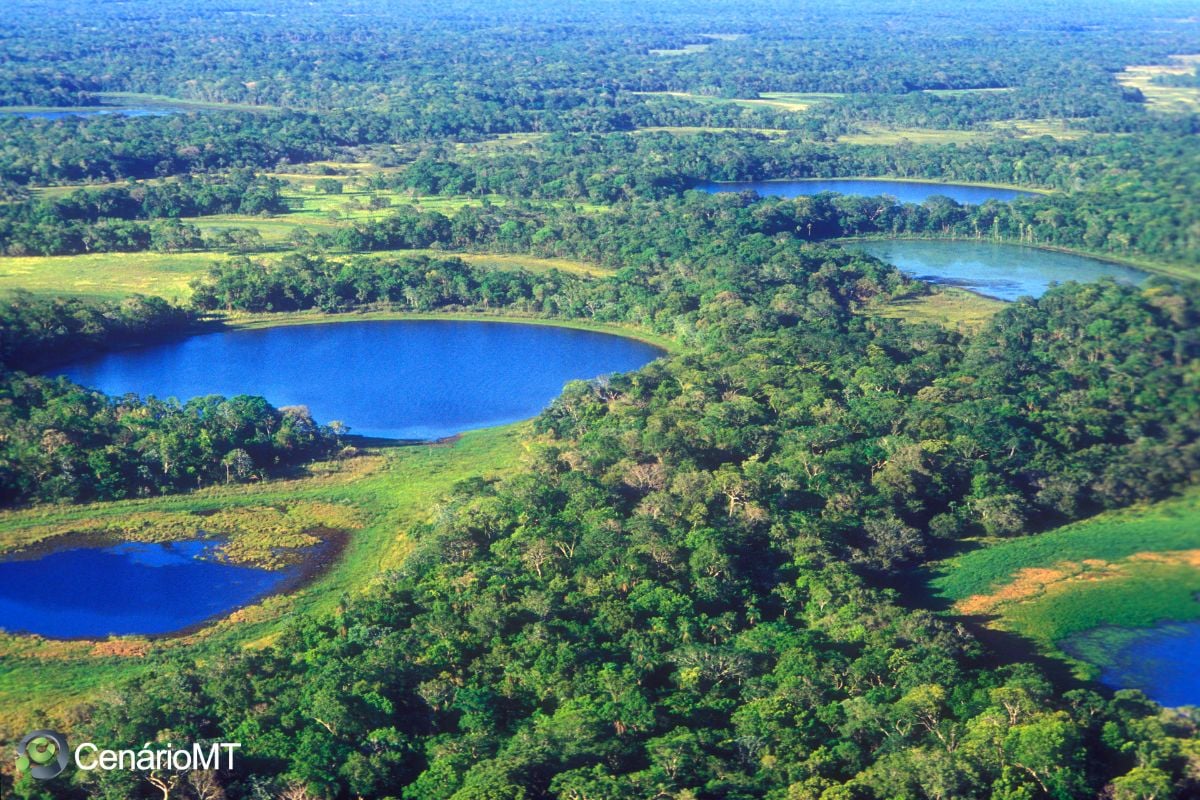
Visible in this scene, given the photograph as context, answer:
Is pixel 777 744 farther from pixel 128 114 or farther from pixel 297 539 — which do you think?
pixel 128 114

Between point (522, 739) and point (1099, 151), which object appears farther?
point (1099, 151)

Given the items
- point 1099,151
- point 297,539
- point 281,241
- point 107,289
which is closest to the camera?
point 297,539

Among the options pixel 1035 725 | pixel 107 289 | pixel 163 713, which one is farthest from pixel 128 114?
pixel 1035 725

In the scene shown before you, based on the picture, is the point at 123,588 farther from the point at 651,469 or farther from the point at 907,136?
the point at 907,136

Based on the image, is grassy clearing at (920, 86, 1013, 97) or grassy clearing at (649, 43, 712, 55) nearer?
grassy clearing at (920, 86, 1013, 97)

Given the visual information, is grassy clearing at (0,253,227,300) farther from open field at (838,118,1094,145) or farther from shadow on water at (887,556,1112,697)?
open field at (838,118,1094,145)

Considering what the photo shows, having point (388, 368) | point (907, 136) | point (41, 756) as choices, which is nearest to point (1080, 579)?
point (41, 756)

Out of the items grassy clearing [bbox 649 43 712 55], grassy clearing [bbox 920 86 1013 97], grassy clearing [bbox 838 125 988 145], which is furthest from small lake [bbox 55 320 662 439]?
grassy clearing [bbox 649 43 712 55]
